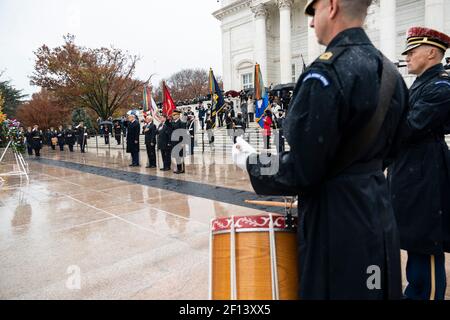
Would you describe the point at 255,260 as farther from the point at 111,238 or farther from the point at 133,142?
the point at 133,142

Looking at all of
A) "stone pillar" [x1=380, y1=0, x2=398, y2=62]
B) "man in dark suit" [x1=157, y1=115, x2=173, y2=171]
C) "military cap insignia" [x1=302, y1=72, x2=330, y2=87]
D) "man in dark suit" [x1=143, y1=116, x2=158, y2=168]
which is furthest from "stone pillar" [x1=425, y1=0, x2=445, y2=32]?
"military cap insignia" [x1=302, y1=72, x2=330, y2=87]

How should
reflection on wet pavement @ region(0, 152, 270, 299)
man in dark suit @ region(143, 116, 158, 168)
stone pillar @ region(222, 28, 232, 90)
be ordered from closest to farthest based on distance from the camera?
reflection on wet pavement @ region(0, 152, 270, 299), man in dark suit @ region(143, 116, 158, 168), stone pillar @ region(222, 28, 232, 90)

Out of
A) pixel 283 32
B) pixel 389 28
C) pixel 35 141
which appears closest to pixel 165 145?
pixel 35 141

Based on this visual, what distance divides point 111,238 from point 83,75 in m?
33.8

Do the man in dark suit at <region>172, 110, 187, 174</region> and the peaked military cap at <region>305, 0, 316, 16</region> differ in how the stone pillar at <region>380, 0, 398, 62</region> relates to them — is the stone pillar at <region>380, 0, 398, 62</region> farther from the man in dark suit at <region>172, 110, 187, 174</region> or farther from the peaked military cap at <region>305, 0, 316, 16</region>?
the peaked military cap at <region>305, 0, 316, 16</region>

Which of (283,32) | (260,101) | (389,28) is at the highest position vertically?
(283,32)

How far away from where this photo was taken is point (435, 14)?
20797 millimetres

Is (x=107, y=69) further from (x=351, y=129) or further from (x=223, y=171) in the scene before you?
(x=351, y=129)

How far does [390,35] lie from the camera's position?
22.2 m

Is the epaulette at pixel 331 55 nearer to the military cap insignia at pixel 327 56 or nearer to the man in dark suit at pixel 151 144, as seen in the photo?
the military cap insignia at pixel 327 56

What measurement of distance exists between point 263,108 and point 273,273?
14163mm

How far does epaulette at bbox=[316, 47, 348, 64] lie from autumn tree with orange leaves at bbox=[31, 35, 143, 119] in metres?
36.8

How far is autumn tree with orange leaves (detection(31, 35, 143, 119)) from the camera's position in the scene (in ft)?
110
